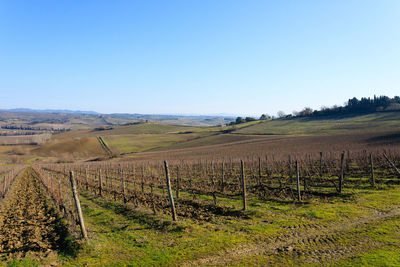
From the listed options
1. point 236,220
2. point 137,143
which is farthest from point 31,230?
point 137,143

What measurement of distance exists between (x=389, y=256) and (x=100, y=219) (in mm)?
12957

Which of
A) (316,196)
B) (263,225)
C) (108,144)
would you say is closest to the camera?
(263,225)

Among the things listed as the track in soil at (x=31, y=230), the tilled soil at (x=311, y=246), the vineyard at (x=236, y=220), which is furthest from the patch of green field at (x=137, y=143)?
the tilled soil at (x=311, y=246)

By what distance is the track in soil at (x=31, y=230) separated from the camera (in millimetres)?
9682

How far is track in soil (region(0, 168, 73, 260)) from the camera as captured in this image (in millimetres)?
9682

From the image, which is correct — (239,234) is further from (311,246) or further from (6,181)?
(6,181)

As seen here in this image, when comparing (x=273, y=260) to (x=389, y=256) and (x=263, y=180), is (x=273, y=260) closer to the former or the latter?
(x=389, y=256)

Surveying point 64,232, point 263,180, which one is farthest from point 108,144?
point 64,232

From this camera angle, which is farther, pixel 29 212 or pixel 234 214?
pixel 29 212

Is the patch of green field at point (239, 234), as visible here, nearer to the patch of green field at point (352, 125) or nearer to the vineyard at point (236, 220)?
the vineyard at point (236, 220)

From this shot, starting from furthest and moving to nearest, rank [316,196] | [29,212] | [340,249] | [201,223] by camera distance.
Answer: [316,196], [29,212], [201,223], [340,249]

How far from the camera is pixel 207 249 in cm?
906

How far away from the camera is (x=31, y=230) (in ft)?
40.3

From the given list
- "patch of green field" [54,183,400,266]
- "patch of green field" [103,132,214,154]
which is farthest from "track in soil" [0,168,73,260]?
"patch of green field" [103,132,214,154]
